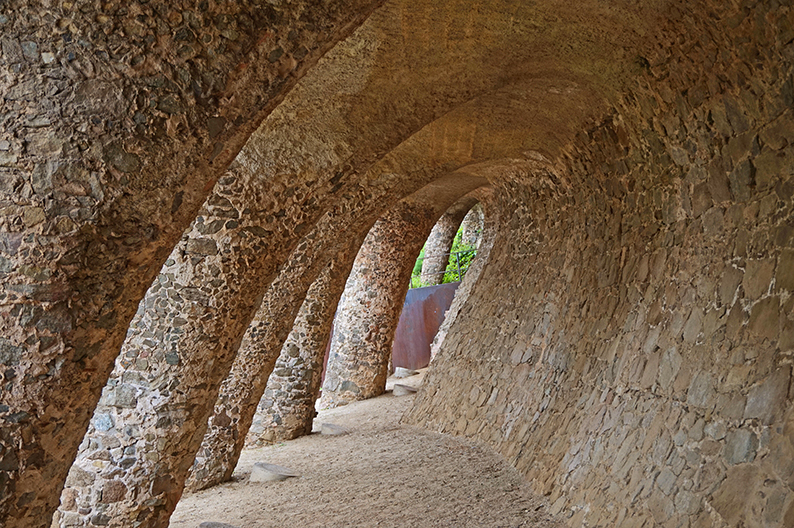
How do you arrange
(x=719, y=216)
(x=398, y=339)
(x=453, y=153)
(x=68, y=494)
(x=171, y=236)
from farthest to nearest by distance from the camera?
(x=398, y=339) < (x=453, y=153) < (x=68, y=494) < (x=719, y=216) < (x=171, y=236)

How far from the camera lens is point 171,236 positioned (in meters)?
2.63

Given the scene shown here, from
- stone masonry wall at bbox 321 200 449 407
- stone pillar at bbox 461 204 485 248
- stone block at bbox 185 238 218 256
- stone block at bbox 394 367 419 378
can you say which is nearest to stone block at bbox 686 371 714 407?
stone block at bbox 185 238 218 256

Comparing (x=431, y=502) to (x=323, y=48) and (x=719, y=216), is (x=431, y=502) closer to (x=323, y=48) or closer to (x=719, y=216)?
(x=719, y=216)

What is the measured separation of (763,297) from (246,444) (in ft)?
23.8

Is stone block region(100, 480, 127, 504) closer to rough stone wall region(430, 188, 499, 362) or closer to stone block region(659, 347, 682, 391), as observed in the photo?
stone block region(659, 347, 682, 391)

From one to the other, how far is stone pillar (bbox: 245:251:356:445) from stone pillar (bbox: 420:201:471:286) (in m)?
6.08

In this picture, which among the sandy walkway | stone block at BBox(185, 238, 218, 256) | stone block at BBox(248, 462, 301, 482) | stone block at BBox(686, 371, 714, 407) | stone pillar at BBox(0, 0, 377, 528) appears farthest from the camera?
stone block at BBox(248, 462, 301, 482)

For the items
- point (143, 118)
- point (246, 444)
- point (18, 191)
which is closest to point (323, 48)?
point (143, 118)

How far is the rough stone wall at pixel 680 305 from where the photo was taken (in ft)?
10.5

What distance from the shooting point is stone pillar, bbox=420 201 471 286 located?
51.6ft

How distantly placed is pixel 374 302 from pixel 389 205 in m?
4.57

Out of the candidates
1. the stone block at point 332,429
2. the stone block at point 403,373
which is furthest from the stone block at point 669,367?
the stone block at point 403,373

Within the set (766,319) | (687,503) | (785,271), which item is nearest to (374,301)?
(687,503)

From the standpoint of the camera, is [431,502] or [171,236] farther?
[431,502]
